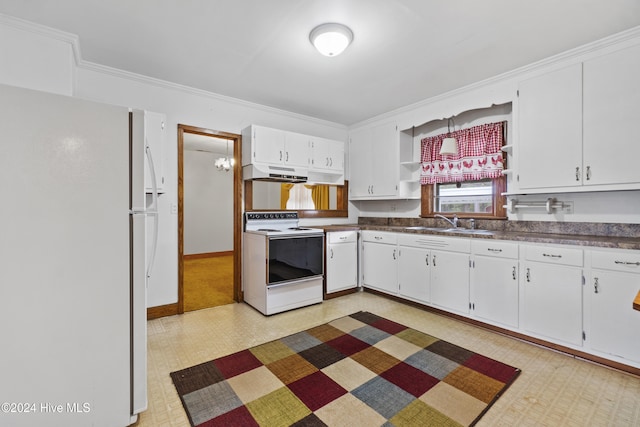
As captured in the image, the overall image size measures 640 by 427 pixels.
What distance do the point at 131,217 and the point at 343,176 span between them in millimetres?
3307

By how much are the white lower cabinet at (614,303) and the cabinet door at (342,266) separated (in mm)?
2422

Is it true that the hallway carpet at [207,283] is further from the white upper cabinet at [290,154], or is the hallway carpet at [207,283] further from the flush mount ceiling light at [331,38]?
the flush mount ceiling light at [331,38]

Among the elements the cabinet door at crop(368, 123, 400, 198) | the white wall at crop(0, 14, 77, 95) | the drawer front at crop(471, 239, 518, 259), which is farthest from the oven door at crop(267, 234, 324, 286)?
the white wall at crop(0, 14, 77, 95)

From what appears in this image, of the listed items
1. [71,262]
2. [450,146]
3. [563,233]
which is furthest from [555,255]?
[71,262]

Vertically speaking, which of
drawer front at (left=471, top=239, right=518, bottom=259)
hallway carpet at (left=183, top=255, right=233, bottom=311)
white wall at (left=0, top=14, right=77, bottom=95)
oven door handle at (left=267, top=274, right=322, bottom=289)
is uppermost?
white wall at (left=0, top=14, right=77, bottom=95)

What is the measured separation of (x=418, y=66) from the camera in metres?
2.82

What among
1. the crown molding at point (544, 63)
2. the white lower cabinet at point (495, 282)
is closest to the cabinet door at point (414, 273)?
the white lower cabinet at point (495, 282)

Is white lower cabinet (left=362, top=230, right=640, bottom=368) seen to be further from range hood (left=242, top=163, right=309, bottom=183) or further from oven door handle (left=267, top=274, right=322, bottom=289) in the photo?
range hood (left=242, top=163, right=309, bottom=183)

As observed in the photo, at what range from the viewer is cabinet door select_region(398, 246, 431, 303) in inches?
131

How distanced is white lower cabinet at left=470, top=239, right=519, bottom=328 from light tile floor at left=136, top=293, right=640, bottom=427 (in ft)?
0.65

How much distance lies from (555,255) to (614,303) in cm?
47

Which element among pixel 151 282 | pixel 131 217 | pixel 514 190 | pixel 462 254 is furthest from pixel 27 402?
pixel 514 190

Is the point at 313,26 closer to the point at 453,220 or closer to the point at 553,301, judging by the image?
the point at 453,220

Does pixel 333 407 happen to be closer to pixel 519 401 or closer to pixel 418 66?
pixel 519 401
